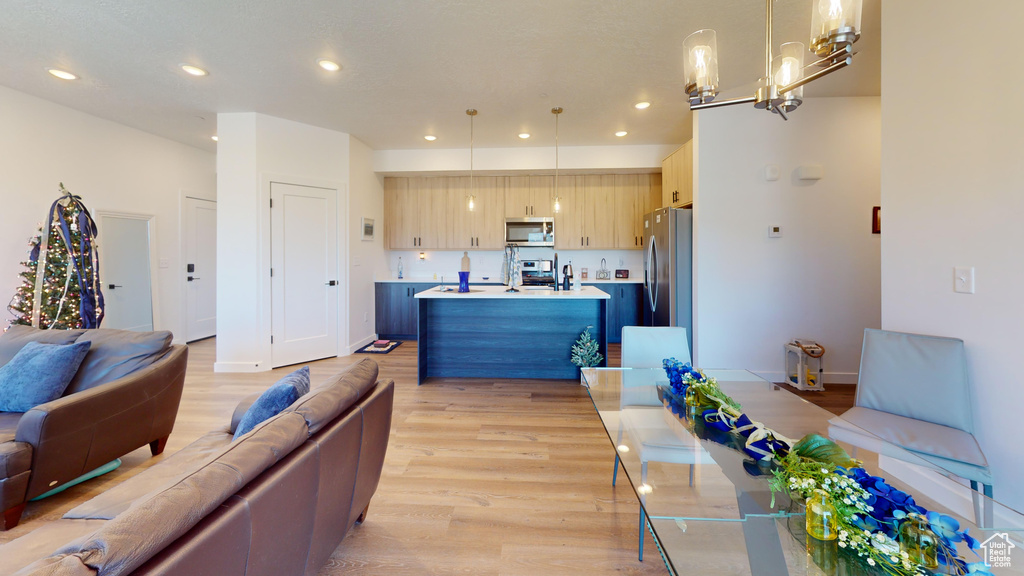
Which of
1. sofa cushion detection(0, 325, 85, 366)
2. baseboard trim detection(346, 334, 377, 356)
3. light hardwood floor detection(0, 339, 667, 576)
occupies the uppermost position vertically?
sofa cushion detection(0, 325, 85, 366)

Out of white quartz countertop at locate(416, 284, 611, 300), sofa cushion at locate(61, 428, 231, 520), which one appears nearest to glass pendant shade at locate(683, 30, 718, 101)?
sofa cushion at locate(61, 428, 231, 520)

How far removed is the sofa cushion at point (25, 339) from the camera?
220 centimetres

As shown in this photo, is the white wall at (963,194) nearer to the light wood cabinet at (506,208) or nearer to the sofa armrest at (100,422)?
the light wood cabinet at (506,208)

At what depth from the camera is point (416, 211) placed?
19.9ft

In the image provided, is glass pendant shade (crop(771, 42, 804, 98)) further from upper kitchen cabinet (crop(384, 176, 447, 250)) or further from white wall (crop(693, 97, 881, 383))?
upper kitchen cabinet (crop(384, 176, 447, 250))

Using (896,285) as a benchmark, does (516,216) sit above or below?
above

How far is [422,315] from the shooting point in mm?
3891

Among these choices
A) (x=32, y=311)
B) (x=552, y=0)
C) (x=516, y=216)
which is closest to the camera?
(x=552, y=0)

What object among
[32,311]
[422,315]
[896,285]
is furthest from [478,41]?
[32,311]

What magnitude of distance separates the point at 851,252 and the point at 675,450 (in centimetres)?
387

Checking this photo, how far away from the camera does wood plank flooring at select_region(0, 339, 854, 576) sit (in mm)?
1597

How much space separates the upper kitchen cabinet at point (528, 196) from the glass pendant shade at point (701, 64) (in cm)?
443

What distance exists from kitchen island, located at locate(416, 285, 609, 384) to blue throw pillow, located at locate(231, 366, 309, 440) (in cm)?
232

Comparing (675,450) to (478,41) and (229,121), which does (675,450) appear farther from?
(229,121)
